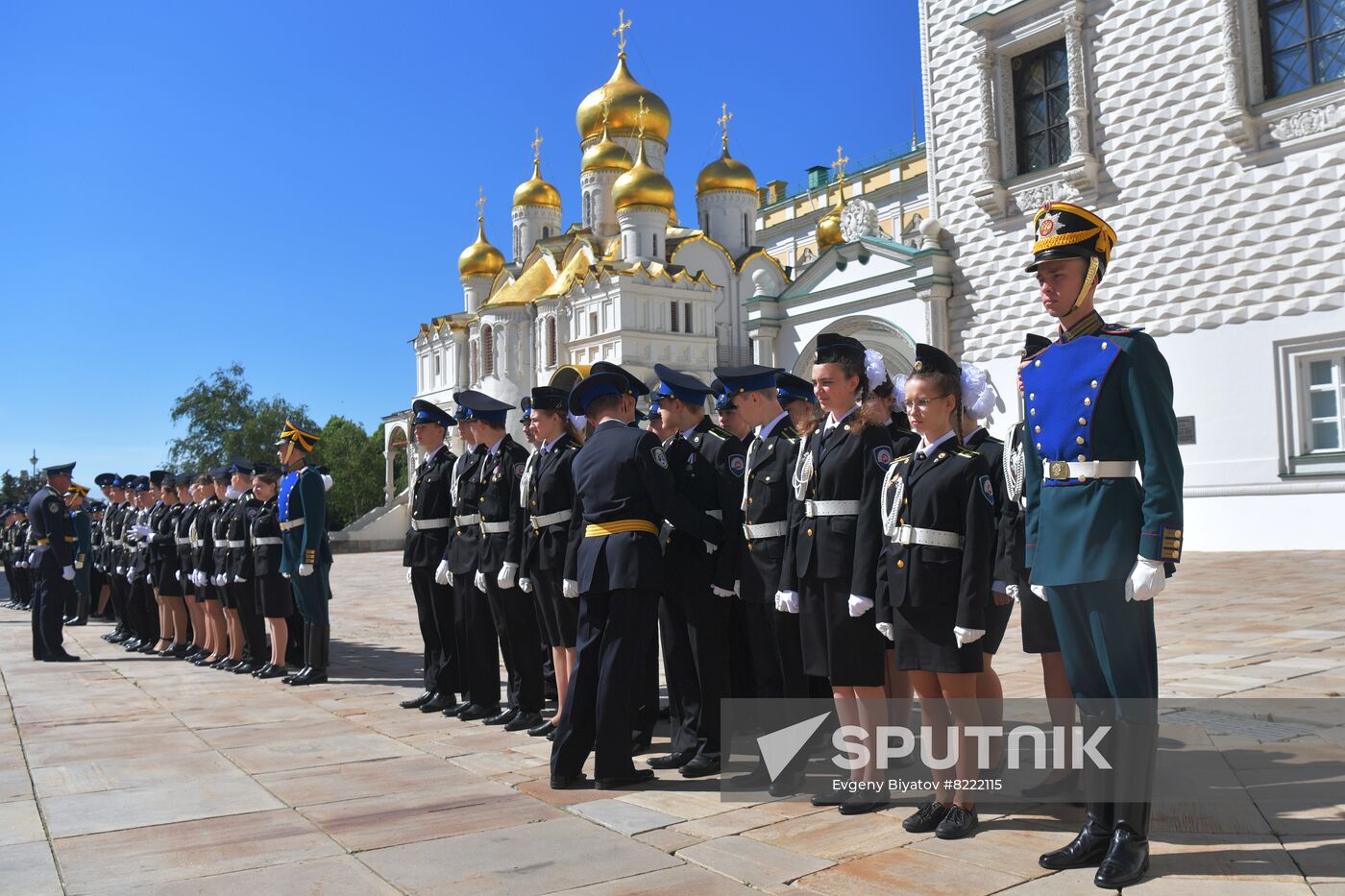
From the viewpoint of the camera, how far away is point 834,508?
15.4 ft

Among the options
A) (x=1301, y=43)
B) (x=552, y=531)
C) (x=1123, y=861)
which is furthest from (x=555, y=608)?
(x=1301, y=43)

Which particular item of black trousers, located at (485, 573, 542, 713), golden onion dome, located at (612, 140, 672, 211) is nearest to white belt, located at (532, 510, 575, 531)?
black trousers, located at (485, 573, 542, 713)

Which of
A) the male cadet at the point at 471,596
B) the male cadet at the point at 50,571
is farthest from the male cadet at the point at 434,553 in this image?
the male cadet at the point at 50,571

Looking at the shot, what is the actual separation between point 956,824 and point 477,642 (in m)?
4.04

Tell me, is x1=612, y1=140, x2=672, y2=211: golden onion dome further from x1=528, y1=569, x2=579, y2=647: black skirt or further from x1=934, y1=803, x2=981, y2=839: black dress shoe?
x1=934, y1=803, x2=981, y2=839: black dress shoe

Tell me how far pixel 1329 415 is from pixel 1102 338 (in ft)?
48.3

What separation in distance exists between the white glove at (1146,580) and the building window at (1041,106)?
1709 centimetres

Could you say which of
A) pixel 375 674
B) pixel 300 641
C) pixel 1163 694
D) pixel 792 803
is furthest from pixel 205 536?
pixel 1163 694

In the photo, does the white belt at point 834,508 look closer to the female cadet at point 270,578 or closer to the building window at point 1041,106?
the female cadet at point 270,578

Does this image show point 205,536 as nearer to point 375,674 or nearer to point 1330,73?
point 375,674

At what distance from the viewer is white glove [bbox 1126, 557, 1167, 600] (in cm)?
344

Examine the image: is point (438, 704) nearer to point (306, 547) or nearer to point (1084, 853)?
Result: point (306, 547)

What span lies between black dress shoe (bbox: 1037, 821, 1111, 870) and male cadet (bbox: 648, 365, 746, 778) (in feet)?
7.09

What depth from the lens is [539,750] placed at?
20.1ft
